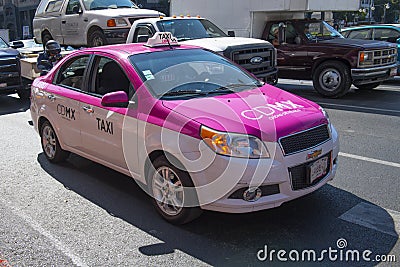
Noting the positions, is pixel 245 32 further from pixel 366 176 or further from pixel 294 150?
pixel 294 150

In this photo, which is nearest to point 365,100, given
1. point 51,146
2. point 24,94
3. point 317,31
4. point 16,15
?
point 317,31

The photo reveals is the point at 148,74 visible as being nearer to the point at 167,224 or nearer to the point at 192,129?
the point at 192,129

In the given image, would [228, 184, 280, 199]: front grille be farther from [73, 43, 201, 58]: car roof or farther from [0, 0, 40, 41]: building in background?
[0, 0, 40, 41]: building in background

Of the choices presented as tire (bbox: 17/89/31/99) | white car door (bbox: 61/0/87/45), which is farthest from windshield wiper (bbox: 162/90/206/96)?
tire (bbox: 17/89/31/99)

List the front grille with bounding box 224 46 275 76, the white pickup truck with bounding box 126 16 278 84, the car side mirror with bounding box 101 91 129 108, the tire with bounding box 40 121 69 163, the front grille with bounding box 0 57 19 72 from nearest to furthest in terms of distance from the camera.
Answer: the car side mirror with bounding box 101 91 129 108, the tire with bounding box 40 121 69 163, the front grille with bounding box 224 46 275 76, the white pickup truck with bounding box 126 16 278 84, the front grille with bounding box 0 57 19 72

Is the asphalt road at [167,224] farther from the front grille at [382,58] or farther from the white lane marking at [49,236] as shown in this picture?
the front grille at [382,58]

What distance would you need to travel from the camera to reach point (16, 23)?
6306 cm

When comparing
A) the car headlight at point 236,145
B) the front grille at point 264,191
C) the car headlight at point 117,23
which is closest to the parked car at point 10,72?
the car headlight at point 117,23

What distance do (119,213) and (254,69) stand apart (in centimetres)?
556

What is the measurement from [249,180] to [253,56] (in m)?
5.96

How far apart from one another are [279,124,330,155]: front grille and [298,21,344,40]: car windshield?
7.33 metres

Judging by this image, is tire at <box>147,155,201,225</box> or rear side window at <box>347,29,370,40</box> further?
rear side window at <box>347,29,370,40</box>

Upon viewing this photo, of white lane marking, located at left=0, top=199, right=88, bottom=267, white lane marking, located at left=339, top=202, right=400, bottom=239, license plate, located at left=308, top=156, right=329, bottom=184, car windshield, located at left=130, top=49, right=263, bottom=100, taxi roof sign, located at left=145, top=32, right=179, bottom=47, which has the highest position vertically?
taxi roof sign, located at left=145, top=32, right=179, bottom=47

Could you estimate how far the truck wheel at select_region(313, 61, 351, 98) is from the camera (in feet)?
34.9
